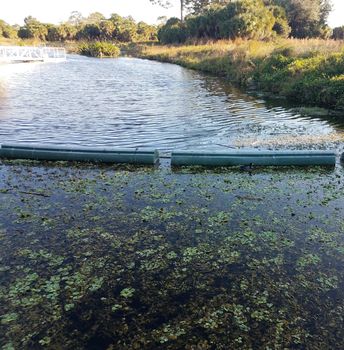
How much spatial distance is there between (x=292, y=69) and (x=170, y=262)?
15881 mm

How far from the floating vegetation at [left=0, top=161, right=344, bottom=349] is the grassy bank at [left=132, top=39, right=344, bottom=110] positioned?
9020mm

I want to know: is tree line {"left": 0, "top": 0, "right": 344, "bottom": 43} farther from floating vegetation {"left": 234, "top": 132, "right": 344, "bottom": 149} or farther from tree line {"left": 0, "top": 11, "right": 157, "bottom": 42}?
floating vegetation {"left": 234, "top": 132, "right": 344, "bottom": 149}

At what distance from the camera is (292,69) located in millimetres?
17938

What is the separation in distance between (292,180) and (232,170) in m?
1.34

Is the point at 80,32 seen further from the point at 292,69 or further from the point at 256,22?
the point at 292,69

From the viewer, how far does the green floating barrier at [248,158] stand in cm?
838

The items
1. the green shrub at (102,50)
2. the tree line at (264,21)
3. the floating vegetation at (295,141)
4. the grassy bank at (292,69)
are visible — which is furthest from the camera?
the green shrub at (102,50)

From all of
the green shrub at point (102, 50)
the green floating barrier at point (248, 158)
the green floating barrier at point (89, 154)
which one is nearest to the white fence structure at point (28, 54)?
the green shrub at point (102, 50)

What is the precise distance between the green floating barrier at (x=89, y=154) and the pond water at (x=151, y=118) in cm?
151

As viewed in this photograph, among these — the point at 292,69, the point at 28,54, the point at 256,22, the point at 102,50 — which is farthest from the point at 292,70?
the point at 102,50

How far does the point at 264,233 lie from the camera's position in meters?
5.58

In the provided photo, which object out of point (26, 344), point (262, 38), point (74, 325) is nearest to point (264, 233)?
point (74, 325)

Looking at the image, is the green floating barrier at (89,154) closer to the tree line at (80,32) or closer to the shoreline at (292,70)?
the shoreline at (292,70)

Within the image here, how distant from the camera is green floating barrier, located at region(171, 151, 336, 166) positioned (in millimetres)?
8383
